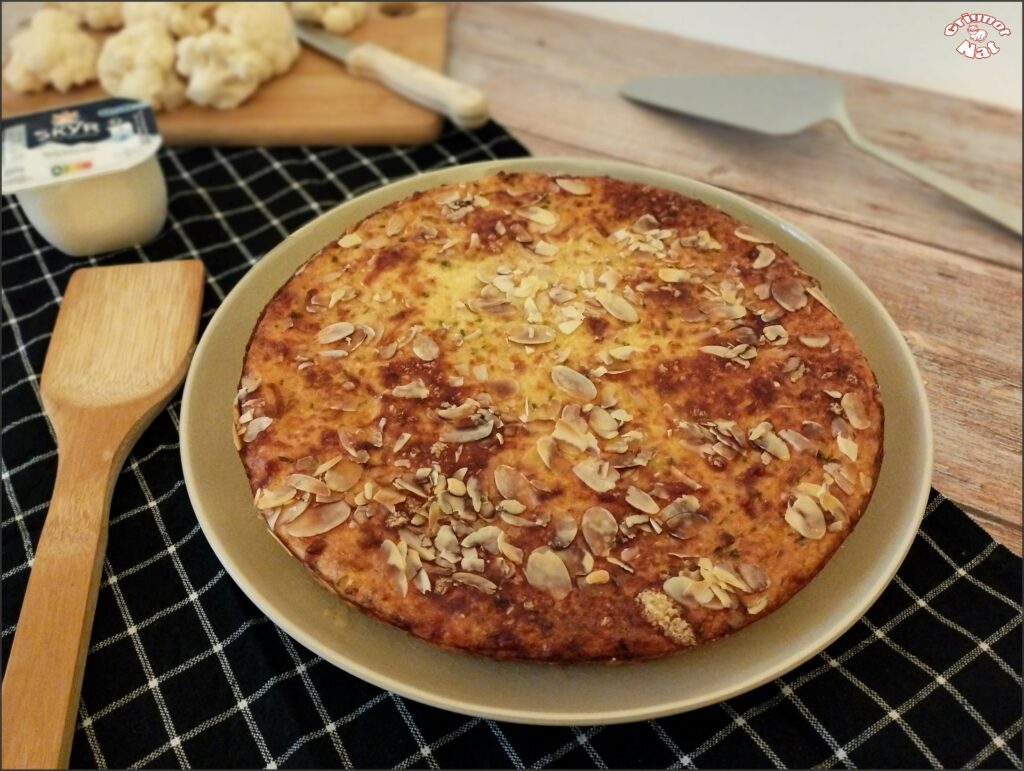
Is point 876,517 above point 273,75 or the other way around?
the other way around

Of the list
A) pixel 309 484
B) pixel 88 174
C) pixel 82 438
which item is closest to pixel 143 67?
pixel 88 174

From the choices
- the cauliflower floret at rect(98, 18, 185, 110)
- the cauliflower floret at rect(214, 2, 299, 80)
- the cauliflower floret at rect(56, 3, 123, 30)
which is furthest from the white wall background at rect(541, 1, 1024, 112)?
the cauliflower floret at rect(56, 3, 123, 30)

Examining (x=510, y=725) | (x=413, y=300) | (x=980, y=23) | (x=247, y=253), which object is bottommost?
(x=510, y=725)

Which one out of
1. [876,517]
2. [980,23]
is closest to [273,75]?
[980,23]

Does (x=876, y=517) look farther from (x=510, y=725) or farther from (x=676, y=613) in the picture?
(x=510, y=725)

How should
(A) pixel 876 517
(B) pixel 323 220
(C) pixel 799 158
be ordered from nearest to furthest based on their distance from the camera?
(A) pixel 876 517 → (B) pixel 323 220 → (C) pixel 799 158

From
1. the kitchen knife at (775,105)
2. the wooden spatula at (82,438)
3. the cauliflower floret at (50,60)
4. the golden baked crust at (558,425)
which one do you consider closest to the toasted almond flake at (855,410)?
the golden baked crust at (558,425)
